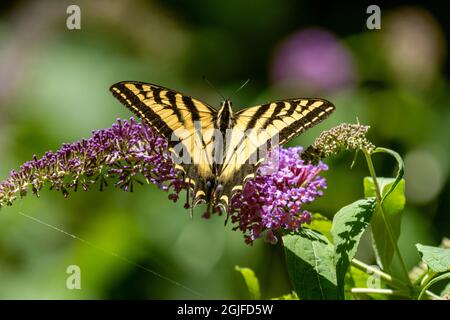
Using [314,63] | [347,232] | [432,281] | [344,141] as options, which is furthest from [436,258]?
[314,63]

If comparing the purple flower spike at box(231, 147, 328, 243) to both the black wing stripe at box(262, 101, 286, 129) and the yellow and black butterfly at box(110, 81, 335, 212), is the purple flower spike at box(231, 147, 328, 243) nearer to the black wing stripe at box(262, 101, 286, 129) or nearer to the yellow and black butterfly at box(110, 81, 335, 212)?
the yellow and black butterfly at box(110, 81, 335, 212)

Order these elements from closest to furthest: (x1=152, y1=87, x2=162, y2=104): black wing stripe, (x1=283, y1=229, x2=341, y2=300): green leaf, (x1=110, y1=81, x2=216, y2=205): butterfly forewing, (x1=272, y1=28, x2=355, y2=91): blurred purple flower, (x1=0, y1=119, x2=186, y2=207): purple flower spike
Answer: (x1=283, y1=229, x2=341, y2=300): green leaf → (x1=0, y1=119, x2=186, y2=207): purple flower spike → (x1=110, y1=81, x2=216, y2=205): butterfly forewing → (x1=152, y1=87, x2=162, y2=104): black wing stripe → (x1=272, y1=28, x2=355, y2=91): blurred purple flower

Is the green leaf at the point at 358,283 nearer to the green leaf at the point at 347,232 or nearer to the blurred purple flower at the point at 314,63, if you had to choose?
the green leaf at the point at 347,232

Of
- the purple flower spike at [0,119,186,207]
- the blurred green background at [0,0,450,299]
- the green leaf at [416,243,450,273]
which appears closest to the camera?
the green leaf at [416,243,450,273]

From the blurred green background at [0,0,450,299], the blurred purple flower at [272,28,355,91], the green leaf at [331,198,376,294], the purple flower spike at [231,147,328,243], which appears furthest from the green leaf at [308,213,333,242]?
the blurred purple flower at [272,28,355,91]

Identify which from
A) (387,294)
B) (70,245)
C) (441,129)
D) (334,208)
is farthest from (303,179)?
(441,129)

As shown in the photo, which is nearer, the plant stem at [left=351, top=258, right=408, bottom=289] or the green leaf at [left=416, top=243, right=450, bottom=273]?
the green leaf at [left=416, top=243, right=450, bottom=273]

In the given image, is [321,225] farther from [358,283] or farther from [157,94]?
[157,94]

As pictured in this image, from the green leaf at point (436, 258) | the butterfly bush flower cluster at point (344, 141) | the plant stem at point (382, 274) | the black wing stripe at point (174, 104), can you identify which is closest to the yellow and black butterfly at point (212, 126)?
the black wing stripe at point (174, 104)

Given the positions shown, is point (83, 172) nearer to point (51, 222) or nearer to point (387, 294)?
point (387, 294)
